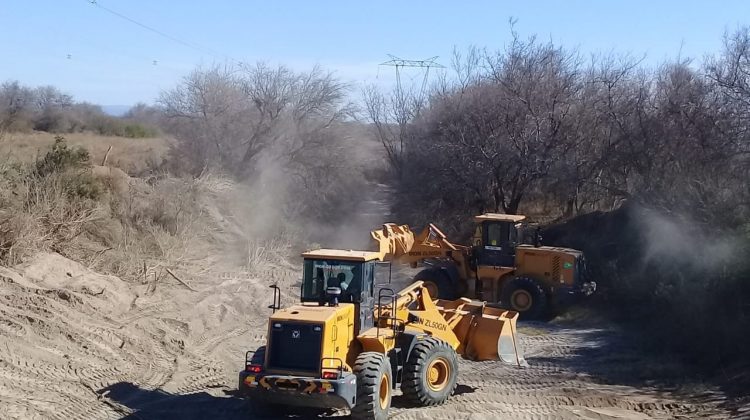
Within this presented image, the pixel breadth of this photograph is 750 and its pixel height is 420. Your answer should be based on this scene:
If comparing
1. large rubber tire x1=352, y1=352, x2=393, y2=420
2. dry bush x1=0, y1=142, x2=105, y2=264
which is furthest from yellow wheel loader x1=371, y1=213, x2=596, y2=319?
large rubber tire x1=352, y1=352, x2=393, y2=420

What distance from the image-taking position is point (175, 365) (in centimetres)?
1432

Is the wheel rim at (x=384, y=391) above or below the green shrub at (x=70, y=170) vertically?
below

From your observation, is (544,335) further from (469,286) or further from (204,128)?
(204,128)

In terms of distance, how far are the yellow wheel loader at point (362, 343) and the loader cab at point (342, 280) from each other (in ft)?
0.05

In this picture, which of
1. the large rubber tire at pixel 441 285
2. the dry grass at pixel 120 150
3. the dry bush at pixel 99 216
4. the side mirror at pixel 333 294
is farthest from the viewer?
the dry grass at pixel 120 150

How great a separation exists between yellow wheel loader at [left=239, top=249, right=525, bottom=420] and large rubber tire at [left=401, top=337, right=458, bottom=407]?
0.01 metres

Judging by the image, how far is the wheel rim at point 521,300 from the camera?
1997 cm

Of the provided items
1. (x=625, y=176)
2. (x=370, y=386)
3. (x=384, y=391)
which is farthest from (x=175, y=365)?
(x=625, y=176)

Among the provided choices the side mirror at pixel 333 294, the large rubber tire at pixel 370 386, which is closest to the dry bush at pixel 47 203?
A: the side mirror at pixel 333 294

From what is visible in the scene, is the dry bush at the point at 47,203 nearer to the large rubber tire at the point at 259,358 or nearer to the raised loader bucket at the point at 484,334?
the large rubber tire at the point at 259,358

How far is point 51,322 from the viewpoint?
14.5 m

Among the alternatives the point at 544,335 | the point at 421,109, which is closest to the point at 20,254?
the point at 544,335

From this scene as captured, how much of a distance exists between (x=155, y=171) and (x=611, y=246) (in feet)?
56.9

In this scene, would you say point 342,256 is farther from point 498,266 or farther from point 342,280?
point 498,266
